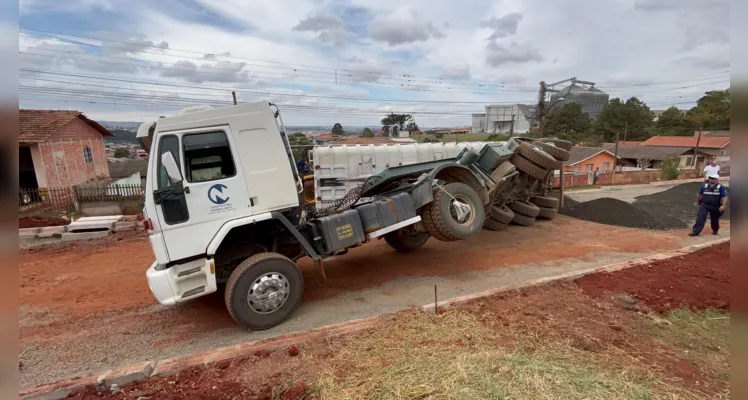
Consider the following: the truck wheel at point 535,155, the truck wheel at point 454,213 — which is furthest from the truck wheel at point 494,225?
the truck wheel at point 454,213

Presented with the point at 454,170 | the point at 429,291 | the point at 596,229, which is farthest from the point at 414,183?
the point at 596,229

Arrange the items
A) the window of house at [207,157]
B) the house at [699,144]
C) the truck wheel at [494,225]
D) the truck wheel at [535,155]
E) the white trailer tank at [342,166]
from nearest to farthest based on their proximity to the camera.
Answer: the window of house at [207,157]
the truck wheel at [535,155]
the truck wheel at [494,225]
the white trailer tank at [342,166]
the house at [699,144]

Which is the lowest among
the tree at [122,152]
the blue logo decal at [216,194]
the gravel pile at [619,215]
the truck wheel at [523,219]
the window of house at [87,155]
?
the gravel pile at [619,215]

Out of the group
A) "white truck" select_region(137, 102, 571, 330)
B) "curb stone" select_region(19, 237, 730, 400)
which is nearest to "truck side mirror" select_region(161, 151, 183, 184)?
"white truck" select_region(137, 102, 571, 330)

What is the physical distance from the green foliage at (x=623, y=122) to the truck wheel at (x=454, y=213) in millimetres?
61151

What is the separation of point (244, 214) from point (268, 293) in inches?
43.6

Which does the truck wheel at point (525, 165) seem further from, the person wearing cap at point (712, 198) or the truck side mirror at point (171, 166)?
the truck side mirror at point (171, 166)

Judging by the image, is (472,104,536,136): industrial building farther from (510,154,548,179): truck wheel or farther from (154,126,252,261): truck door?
(154,126,252,261): truck door

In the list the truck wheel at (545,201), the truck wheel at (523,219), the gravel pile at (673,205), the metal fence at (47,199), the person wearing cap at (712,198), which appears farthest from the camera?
the metal fence at (47,199)

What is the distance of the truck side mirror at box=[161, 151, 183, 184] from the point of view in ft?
14.5

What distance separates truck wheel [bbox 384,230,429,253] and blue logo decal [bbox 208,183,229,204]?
387 centimetres

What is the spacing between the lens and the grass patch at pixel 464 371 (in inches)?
124

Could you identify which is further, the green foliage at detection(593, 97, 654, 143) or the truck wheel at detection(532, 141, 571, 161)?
the green foliage at detection(593, 97, 654, 143)

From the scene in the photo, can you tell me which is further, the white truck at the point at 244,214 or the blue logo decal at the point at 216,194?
the blue logo decal at the point at 216,194
